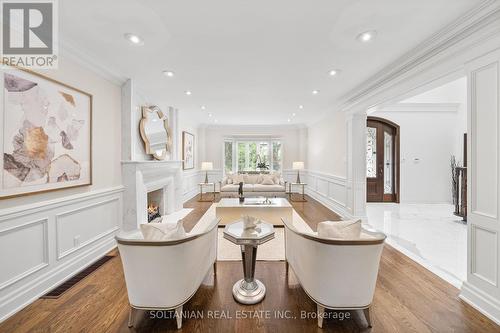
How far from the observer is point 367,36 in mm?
2211

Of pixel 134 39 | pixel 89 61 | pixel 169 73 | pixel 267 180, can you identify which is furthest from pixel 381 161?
pixel 89 61

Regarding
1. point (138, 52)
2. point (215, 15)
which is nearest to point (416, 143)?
point (215, 15)

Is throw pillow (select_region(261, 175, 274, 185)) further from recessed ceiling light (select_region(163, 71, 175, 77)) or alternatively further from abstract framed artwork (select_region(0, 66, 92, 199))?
abstract framed artwork (select_region(0, 66, 92, 199))

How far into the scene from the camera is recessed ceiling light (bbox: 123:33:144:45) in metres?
2.21

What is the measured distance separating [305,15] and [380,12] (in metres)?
0.65

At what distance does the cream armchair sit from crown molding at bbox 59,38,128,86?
2.23 metres

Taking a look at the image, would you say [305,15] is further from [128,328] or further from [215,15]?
[128,328]

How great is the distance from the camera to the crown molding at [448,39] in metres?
1.76

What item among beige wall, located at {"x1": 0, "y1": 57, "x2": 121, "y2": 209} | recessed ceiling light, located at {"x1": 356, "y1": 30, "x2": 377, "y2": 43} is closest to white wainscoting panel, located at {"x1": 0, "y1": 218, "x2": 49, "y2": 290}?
beige wall, located at {"x1": 0, "y1": 57, "x2": 121, "y2": 209}

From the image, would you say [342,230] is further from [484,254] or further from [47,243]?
[47,243]

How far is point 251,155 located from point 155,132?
4.67 m

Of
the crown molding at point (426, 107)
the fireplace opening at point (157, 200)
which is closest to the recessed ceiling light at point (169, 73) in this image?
the fireplace opening at point (157, 200)

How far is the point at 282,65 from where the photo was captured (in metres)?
2.90

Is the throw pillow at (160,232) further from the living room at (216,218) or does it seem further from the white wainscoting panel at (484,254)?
the white wainscoting panel at (484,254)
